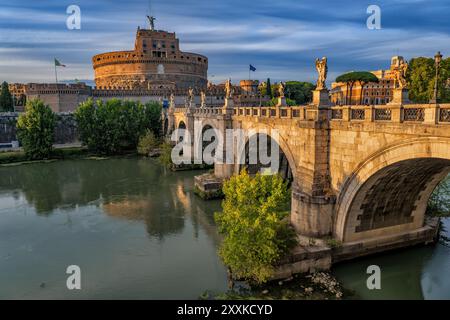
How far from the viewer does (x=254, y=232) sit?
12.6 meters

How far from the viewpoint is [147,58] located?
79312 millimetres

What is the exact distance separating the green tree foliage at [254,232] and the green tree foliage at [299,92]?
6708cm

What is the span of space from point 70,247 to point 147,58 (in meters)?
67.5

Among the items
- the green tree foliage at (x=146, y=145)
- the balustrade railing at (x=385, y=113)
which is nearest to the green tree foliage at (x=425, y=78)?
the balustrade railing at (x=385, y=113)

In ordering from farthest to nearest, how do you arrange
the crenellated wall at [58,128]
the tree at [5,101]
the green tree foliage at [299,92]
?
the green tree foliage at [299,92] < the tree at [5,101] < the crenellated wall at [58,128]

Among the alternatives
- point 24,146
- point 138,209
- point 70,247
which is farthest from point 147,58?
point 70,247

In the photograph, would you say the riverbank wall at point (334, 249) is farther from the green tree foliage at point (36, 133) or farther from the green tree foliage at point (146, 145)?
the green tree foliage at point (36, 133)

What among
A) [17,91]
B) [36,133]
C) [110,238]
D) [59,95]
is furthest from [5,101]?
[110,238]

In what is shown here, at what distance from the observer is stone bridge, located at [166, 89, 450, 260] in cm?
1160

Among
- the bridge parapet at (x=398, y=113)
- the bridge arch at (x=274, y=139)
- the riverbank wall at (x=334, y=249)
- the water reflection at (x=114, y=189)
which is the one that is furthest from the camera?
the water reflection at (x=114, y=189)

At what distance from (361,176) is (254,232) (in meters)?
4.18

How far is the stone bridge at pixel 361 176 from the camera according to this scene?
11602 mm

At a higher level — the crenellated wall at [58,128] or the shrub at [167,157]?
the crenellated wall at [58,128]
